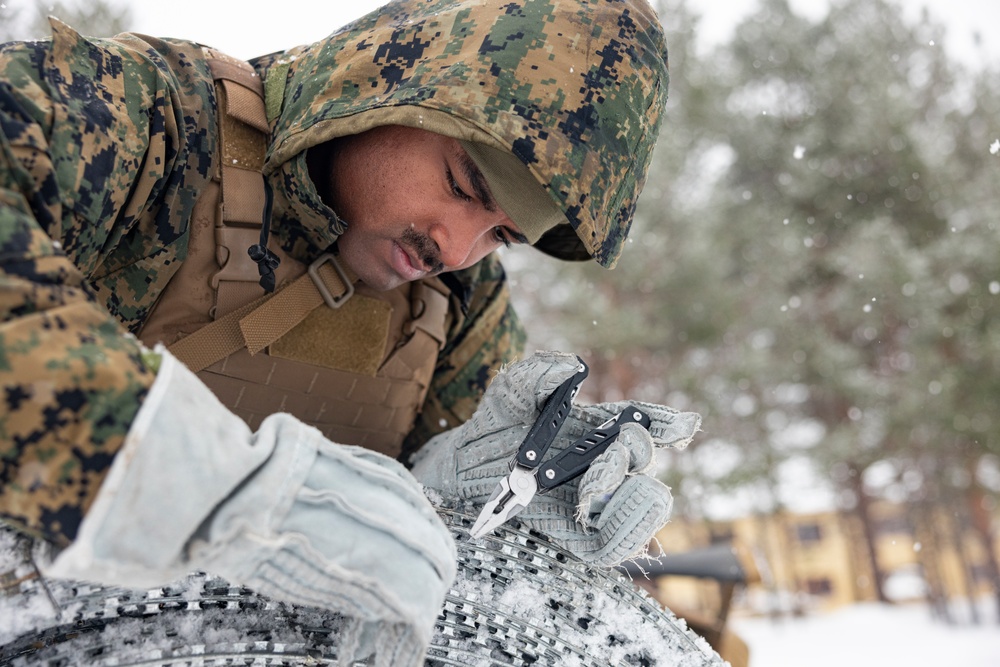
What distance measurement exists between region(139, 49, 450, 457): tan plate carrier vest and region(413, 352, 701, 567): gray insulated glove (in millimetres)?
492

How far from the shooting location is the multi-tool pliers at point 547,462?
59.1 inches

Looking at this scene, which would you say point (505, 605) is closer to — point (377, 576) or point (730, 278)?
point (377, 576)

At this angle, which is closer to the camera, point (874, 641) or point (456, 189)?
point (456, 189)

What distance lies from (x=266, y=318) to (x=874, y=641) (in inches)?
377

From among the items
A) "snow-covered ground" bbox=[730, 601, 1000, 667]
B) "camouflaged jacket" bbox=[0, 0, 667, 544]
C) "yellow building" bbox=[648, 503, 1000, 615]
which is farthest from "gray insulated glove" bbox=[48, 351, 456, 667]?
"yellow building" bbox=[648, 503, 1000, 615]

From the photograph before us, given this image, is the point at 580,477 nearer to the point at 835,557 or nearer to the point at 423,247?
the point at 423,247

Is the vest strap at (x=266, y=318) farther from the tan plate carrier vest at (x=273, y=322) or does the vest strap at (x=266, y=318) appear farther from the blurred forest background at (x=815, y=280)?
the blurred forest background at (x=815, y=280)

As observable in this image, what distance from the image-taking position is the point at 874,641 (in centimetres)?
926

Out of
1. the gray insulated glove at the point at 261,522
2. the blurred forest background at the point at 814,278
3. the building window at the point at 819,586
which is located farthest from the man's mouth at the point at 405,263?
the building window at the point at 819,586

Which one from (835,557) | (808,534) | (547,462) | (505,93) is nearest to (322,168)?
(505,93)

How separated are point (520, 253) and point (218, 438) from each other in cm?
1000

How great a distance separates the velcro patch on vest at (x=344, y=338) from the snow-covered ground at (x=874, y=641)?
642 cm

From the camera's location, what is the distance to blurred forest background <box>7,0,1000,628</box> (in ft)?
33.4

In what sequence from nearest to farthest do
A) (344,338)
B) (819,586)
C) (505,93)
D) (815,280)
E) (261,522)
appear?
(261,522) < (505,93) < (344,338) < (815,280) < (819,586)
